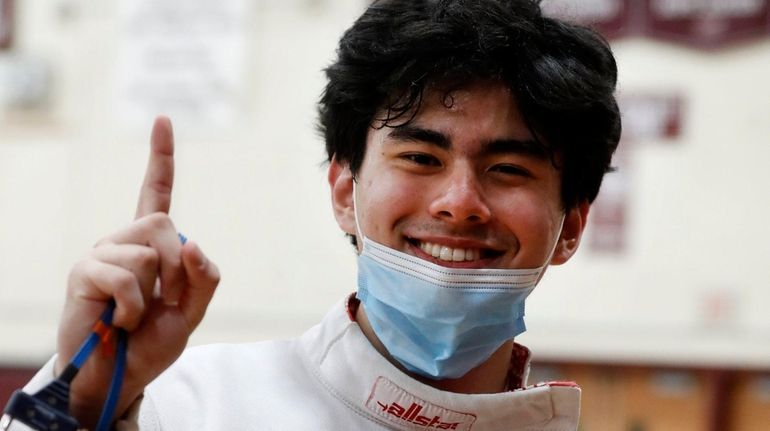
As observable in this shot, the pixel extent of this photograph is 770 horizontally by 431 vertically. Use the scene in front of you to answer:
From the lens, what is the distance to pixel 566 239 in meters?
1.85

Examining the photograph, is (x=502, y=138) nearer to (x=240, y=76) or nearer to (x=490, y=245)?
(x=490, y=245)

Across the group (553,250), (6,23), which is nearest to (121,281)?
(553,250)

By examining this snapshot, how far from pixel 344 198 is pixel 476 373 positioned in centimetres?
36

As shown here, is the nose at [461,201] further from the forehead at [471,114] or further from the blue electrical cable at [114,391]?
the blue electrical cable at [114,391]

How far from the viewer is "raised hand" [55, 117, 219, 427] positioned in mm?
1219

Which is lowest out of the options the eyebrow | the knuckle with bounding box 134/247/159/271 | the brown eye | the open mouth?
the open mouth

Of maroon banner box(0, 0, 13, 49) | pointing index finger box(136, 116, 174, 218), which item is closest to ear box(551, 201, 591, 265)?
pointing index finger box(136, 116, 174, 218)

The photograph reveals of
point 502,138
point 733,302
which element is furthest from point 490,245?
point 733,302

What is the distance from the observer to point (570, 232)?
1854 millimetres

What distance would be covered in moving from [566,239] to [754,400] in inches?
92.9

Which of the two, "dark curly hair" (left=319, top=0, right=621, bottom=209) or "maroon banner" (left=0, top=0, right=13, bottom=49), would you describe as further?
"maroon banner" (left=0, top=0, right=13, bottom=49)

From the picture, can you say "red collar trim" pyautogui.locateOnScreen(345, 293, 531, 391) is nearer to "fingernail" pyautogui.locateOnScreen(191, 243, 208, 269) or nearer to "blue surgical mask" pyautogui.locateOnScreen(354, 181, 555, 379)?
"blue surgical mask" pyautogui.locateOnScreen(354, 181, 555, 379)

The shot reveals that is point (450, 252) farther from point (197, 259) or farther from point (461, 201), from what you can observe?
point (197, 259)

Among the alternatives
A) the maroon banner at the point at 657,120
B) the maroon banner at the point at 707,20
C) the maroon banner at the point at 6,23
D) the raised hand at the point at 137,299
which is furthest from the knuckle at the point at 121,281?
the maroon banner at the point at 6,23
